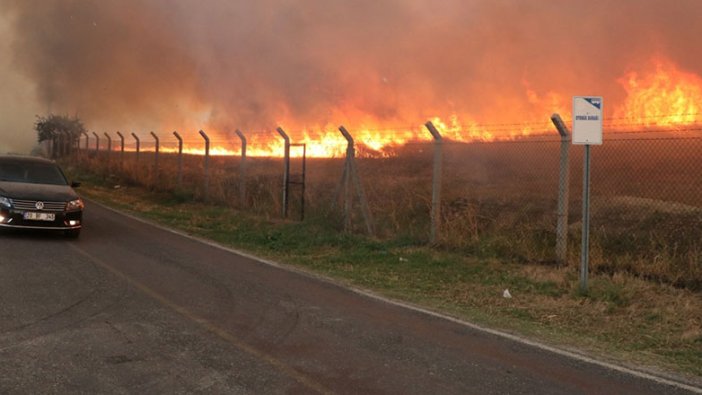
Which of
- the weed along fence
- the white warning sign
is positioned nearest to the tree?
the weed along fence

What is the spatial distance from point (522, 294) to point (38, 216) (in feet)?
26.0

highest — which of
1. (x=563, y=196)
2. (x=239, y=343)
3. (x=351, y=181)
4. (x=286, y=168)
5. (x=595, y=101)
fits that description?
(x=595, y=101)

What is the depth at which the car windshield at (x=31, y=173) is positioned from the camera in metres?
10.9

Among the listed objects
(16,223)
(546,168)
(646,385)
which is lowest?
(646,385)

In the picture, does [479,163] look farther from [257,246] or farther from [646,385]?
[646,385]

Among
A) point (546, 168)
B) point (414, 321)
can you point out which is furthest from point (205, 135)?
point (414, 321)

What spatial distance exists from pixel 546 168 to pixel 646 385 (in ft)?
43.8

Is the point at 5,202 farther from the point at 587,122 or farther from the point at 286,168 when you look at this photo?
the point at 587,122

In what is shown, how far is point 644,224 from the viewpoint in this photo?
1111 centimetres

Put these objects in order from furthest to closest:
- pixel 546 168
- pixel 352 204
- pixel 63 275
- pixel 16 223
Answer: pixel 546 168, pixel 352 204, pixel 16 223, pixel 63 275

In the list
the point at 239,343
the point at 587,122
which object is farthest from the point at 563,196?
the point at 239,343

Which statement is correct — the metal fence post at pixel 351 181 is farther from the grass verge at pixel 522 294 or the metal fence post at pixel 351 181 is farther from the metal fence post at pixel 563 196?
the metal fence post at pixel 563 196

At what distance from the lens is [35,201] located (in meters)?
9.94

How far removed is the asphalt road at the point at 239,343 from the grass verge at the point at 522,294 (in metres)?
0.59
